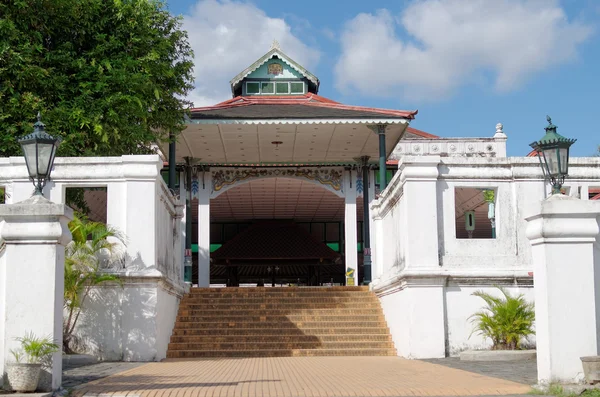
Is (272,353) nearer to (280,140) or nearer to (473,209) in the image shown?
(280,140)

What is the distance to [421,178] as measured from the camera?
13.9 meters

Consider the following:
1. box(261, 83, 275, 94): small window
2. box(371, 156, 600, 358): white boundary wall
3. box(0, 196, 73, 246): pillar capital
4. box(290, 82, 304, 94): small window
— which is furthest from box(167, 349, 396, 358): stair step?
box(290, 82, 304, 94): small window

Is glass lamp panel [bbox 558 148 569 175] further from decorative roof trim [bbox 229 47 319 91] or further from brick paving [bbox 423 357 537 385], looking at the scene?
decorative roof trim [bbox 229 47 319 91]

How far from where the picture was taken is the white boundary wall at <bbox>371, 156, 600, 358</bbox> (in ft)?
44.7

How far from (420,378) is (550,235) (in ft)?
8.09

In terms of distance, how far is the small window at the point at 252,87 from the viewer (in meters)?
27.9

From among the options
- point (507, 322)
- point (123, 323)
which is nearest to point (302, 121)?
point (123, 323)

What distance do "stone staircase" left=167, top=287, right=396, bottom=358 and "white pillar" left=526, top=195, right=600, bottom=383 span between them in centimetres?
697

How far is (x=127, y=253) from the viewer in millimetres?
13633

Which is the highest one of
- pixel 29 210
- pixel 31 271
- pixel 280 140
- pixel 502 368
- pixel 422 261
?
pixel 280 140

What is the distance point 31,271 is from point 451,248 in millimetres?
8137

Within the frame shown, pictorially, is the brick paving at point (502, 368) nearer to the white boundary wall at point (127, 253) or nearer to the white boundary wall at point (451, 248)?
the white boundary wall at point (451, 248)

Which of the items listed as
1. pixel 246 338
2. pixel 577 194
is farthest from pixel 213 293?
pixel 577 194

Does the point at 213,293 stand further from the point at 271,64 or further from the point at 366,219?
the point at 271,64
